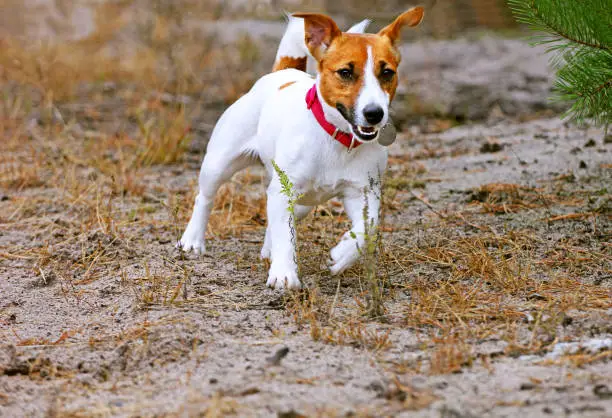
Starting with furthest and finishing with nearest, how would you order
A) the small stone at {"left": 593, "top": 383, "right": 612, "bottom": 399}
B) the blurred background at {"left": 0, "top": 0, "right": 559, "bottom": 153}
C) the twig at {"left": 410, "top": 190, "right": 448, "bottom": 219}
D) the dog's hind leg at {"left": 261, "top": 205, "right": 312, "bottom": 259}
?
the blurred background at {"left": 0, "top": 0, "right": 559, "bottom": 153} < the twig at {"left": 410, "top": 190, "right": 448, "bottom": 219} < the dog's hind leg at {"left": 261, "top": 205, "right": 312, "bottom": 259} < the small stone at {"left": 593, "top": 383, "right": 612, "bottom": 399}

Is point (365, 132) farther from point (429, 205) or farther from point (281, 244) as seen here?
point (429, 205)

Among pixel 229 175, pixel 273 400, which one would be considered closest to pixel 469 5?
pixel 229 175

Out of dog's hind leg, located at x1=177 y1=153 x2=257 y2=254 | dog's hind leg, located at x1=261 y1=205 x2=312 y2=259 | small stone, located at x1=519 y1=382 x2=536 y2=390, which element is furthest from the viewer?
dog's hind leg, located at x1=177 y1=153 x2=257 y2=254

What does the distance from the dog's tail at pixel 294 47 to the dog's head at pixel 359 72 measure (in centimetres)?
55

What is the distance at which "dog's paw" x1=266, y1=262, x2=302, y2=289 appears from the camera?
390cm

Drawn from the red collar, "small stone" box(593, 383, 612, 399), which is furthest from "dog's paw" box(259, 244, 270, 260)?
"small stone" box(593, 383, 612, 399)

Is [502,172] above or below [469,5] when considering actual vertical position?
below

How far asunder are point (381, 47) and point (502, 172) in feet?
8.76

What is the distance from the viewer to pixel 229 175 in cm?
475

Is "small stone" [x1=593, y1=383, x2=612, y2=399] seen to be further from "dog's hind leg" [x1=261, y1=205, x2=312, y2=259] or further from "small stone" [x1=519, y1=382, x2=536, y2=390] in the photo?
"dog's hind leg" [x1=261, y1=205, x2=312, y2=259]

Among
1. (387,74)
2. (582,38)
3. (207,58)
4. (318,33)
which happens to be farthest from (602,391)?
(207,58)

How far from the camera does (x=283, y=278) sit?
12.9 ft

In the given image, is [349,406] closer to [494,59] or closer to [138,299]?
[138,299]

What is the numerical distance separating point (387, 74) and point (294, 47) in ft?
3.64
